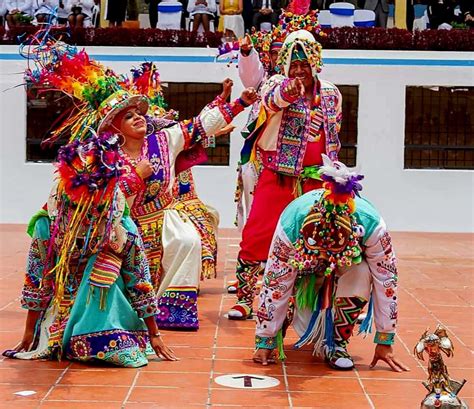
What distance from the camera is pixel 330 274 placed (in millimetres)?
5469

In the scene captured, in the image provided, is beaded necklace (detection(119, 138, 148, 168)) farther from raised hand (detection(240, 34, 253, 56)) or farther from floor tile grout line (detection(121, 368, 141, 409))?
floor tile grout line (detection(121, 368, 141, 409))

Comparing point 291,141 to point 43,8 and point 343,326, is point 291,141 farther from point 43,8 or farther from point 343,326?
point 43,8

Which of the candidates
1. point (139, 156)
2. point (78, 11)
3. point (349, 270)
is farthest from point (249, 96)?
point (78, 11)

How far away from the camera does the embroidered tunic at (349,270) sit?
5.30 meters

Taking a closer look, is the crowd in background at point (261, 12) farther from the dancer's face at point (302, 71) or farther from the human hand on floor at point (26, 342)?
the human hand on floor at point (26, 342)

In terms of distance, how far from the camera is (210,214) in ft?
26.5

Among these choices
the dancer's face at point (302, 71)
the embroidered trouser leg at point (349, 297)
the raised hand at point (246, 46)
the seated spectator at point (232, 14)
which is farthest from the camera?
the seated spectator at point (232, 14)

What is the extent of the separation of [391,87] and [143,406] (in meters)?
9.70

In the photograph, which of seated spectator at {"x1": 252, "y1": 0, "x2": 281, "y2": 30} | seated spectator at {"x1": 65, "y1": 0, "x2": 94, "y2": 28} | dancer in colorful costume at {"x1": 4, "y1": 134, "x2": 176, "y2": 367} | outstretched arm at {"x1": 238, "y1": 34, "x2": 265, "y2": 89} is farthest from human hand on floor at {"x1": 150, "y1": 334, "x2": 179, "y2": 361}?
seated spectator at {"x1": 65, "y1": 0, "x2": 94, "y2": 28}

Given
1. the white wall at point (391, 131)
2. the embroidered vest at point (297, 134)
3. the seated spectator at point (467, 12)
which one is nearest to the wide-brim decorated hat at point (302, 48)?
the embroidered vest at point (297, 134)

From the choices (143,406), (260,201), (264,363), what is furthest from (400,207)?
(143,406)

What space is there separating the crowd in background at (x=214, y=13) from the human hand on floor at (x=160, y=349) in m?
9.72

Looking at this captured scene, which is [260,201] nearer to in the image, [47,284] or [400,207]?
[47,284]

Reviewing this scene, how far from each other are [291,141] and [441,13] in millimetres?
10041
